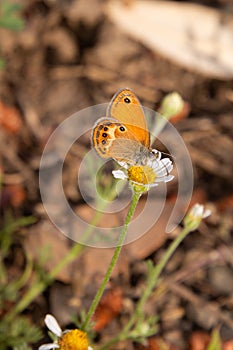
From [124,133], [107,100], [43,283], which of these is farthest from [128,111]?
[107,100]

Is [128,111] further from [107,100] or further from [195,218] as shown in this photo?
[107,100]

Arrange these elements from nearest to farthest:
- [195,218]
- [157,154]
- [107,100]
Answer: [157,154] → [195,218] → [107,100]

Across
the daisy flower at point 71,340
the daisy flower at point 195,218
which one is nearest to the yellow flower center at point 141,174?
the daisy flower at point 195,218

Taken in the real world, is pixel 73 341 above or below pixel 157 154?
below

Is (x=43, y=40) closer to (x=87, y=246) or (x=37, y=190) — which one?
(x=37, y=190)

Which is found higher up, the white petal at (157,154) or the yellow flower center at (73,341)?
the white petal at (157,154)

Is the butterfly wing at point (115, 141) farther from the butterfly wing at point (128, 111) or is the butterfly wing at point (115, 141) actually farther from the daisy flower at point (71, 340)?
the daisy flower at point (71, 340)

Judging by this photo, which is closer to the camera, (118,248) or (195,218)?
(118,248)

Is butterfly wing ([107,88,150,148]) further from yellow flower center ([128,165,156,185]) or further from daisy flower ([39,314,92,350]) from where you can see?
daisy flower ([39,314,92,350])

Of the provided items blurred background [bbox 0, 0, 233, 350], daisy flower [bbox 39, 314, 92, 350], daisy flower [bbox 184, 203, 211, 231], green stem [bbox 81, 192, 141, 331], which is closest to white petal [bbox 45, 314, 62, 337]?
daisy flower [bbox 39, 314, 92, 350]
